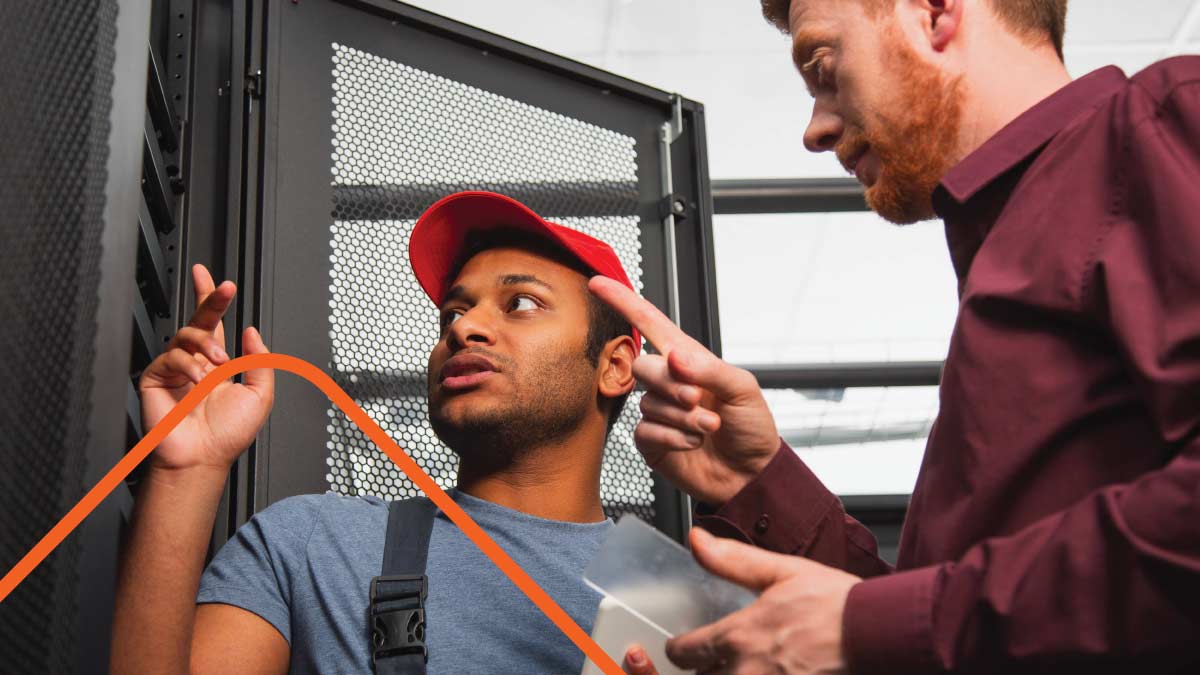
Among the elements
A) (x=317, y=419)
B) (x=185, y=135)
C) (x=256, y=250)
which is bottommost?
(x=317, y=419)

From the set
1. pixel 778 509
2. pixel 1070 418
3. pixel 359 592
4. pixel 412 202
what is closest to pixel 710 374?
pixel 778 509

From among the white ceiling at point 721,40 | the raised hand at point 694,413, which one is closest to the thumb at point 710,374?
the raised hand at point 694,413

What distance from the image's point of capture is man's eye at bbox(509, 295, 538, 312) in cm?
192

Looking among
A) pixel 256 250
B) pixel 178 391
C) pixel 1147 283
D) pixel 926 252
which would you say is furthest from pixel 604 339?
pixel 926 252

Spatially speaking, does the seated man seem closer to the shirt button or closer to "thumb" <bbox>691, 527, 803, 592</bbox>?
the shirt button

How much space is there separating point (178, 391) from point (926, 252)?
3.62 meters

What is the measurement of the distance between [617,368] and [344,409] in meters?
0.75

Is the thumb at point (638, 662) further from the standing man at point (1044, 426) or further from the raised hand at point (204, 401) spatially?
the raised hand at point (204, 401)

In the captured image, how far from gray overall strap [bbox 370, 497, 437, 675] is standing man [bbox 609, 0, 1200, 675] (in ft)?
1.20

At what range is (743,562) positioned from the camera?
3.43ft

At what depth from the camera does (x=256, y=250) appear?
1705 millimetres

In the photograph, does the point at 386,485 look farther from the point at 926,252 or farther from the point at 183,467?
the point at 926,252

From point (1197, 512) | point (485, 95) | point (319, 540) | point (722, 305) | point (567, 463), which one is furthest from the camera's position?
point (722, 305)

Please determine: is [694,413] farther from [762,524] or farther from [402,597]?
[402,597]
